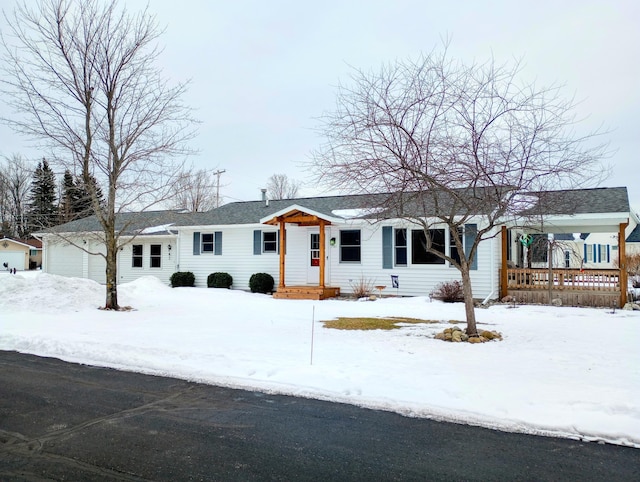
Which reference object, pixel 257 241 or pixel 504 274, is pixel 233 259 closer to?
pixel 257 241

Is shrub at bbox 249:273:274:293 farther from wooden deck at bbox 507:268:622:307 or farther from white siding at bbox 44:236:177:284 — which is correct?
wooden deck at bbox 507:268:622:307

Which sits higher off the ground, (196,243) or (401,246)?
(196,243)

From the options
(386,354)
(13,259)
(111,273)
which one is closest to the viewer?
(386,354)

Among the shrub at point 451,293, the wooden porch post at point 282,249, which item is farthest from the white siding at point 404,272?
the wooden porch post at point 282,249

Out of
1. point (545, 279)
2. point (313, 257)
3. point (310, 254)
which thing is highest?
point (310, 254)

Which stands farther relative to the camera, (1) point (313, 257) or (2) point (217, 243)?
→ (2) point (217, 243)

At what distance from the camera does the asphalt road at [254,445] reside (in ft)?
12.4

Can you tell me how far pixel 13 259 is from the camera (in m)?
46.6

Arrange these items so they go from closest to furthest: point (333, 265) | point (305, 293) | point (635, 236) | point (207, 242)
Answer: point (305, 293) → point (333, 265) → point (635, 236) → point (207, 242)

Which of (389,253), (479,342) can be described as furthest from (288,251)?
(479,342)

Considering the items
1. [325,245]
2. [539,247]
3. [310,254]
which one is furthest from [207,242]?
[539,247]

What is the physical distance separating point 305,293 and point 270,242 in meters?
3.55

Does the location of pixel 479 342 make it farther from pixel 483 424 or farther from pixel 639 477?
pixel 639 477

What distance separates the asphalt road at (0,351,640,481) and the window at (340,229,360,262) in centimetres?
1301
